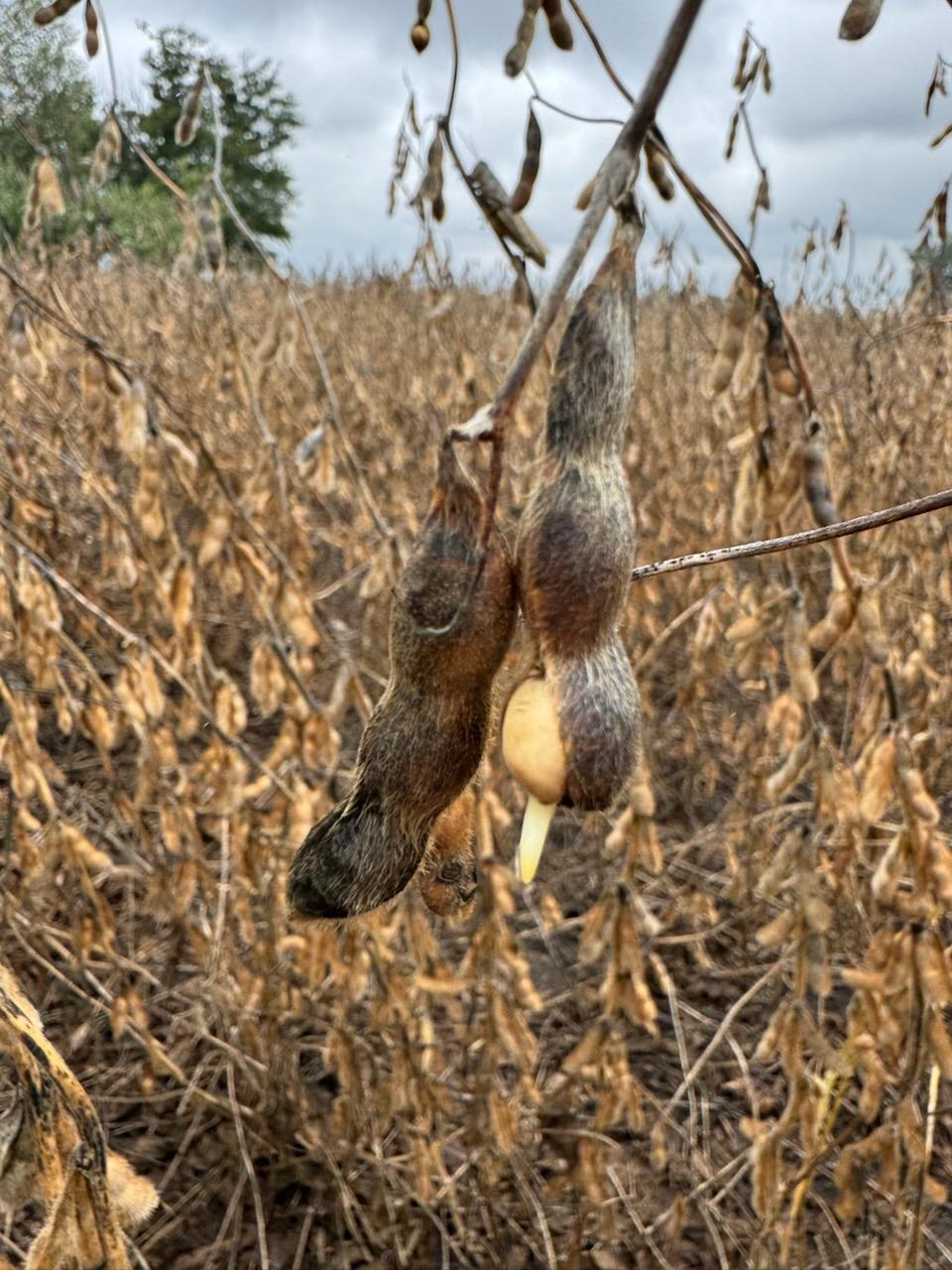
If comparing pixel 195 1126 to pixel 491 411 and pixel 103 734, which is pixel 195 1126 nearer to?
pixel 103 734

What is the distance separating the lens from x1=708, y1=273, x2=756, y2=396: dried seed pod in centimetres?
112

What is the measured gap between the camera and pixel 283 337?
93.1 inches

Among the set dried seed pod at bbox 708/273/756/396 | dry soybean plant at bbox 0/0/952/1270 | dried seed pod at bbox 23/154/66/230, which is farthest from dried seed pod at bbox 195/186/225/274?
dried seed pod at bbox 708/273/756/396

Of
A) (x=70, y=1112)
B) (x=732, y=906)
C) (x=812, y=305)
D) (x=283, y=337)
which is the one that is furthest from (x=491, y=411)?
(x=812, y=305)

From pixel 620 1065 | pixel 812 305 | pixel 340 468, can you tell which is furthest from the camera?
pixel 812 305

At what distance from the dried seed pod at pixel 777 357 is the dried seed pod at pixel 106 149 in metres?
1.47

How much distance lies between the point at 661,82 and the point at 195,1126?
2287 millimetres

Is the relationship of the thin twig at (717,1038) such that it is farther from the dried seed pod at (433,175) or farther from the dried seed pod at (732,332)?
the dried seed pod at (433,175)

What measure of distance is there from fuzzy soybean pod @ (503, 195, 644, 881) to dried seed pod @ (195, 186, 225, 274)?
1.57 m

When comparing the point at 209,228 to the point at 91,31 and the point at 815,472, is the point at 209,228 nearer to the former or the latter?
the point at 91,31

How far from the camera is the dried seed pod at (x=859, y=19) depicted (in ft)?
1.70

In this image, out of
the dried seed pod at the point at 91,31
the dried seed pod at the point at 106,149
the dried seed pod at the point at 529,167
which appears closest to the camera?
the dried seed pod at the point at 529,167

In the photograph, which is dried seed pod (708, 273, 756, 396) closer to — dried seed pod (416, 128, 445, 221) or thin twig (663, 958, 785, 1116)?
dried seed pod (416, 128, 445, 221)

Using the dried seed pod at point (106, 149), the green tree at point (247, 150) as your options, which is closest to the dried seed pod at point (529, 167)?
the dried seed pod at point (106, 149)
